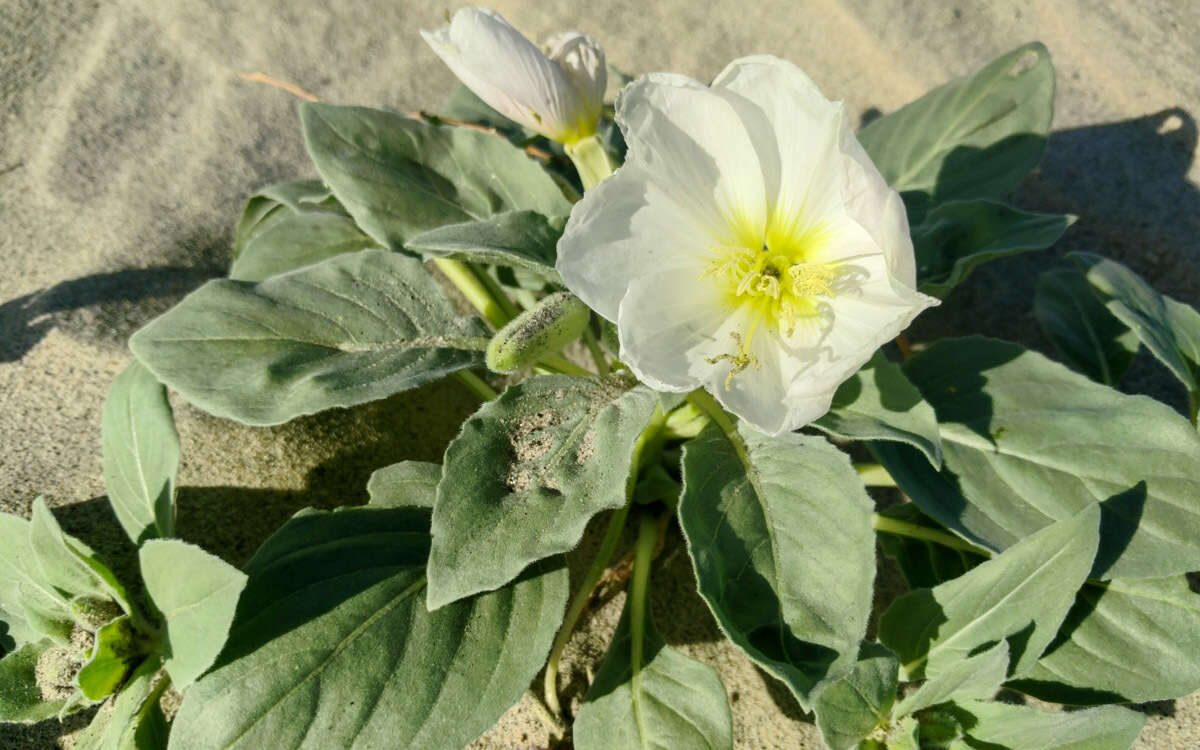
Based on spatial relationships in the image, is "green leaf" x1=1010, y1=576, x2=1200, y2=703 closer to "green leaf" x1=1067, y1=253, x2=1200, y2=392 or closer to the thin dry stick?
"green leaf" x1=1067, y1=253, x2=1200, y2=392

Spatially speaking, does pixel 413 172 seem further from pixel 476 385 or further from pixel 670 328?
pixel 670 328

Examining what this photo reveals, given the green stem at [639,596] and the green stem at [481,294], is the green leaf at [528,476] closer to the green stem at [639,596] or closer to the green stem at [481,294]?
the green stem at [639,596]

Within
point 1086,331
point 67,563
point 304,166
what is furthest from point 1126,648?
point 304,166

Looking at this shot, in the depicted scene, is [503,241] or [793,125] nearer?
[793,125]

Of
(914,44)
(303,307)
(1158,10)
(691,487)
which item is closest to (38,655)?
(303,307)

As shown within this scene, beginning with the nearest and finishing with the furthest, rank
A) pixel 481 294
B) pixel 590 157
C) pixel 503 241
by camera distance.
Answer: pixel 503 241
pixel 590 157
pixel 481 294

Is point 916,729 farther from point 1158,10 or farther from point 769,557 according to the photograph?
point 1158,10

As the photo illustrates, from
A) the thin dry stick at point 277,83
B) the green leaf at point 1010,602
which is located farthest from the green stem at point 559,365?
the thin dry stick at point 277,83
